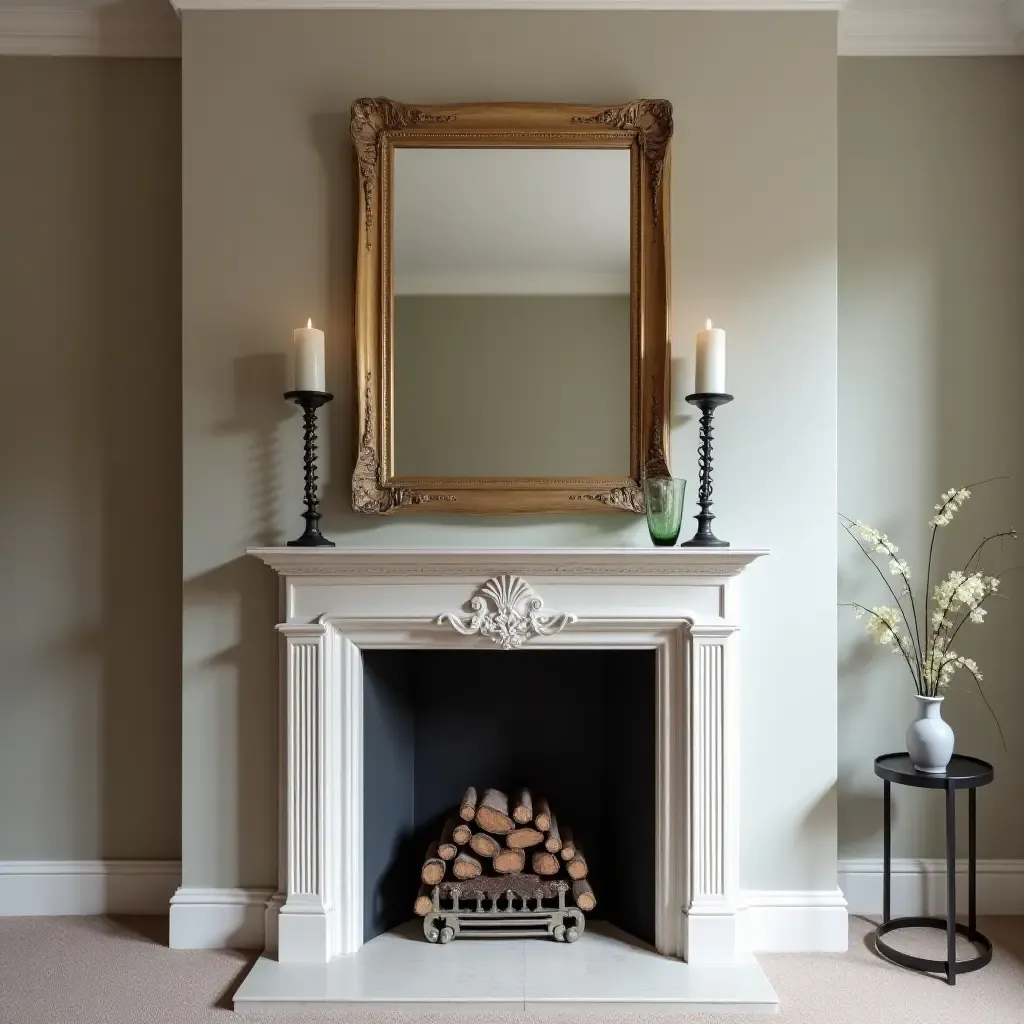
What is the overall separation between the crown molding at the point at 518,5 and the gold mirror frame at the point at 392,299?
0.92 ft

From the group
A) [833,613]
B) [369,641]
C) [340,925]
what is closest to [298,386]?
[369,641]

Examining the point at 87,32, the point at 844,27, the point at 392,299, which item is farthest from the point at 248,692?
the point at 844,27

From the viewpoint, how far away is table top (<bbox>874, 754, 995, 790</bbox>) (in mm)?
2219

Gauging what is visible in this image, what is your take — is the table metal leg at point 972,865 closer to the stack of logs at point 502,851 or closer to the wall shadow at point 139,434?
the stack of logs at point 502,851

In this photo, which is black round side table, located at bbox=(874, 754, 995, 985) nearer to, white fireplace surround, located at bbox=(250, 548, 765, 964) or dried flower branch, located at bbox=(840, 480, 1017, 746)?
dried flower branch, located at bbox=(840, 480, 1017, 746)

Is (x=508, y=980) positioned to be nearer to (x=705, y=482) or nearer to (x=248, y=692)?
(x=248, y=692)

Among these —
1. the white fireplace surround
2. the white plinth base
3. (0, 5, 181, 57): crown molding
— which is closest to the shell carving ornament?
the white fireplace surround

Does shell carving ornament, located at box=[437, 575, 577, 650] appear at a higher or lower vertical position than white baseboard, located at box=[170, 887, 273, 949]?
higher

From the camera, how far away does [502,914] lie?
92.4 inches

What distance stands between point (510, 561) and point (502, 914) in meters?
0.97

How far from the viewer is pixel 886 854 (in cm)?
241

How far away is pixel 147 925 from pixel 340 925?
67 centimetres

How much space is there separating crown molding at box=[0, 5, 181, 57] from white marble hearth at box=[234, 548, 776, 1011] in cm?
162

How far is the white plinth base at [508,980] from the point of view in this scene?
2.06m
